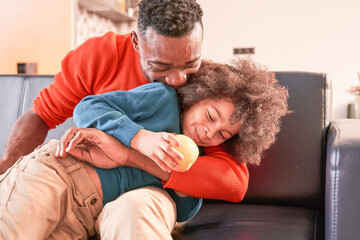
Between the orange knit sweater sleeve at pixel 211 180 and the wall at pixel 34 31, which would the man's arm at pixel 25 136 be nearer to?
the orange knit sweater sleeve at pixel 211 180

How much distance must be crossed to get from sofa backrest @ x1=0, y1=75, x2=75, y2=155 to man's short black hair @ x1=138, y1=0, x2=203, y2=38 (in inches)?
34.8

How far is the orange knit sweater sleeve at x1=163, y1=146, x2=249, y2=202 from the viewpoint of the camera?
1.09 m

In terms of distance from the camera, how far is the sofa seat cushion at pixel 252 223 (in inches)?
43.6

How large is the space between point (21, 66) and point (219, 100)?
2.09 m

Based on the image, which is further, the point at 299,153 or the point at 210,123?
the point at 299,153

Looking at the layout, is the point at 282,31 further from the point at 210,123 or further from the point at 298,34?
the point at 210,123

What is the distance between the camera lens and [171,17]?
1026 mm

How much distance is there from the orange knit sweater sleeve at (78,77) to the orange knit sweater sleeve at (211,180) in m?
0.51

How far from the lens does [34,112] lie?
1.48 m

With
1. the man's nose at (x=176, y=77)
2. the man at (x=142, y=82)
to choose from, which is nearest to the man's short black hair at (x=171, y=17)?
the man at (x=142, y=82)

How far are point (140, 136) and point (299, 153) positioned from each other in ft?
2.37

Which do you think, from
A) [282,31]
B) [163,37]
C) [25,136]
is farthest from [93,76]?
[282,31]

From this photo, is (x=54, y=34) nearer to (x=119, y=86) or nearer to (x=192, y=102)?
(x=119, y=86)

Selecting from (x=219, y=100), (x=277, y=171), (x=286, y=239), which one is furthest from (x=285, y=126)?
(x=286, y=239)
